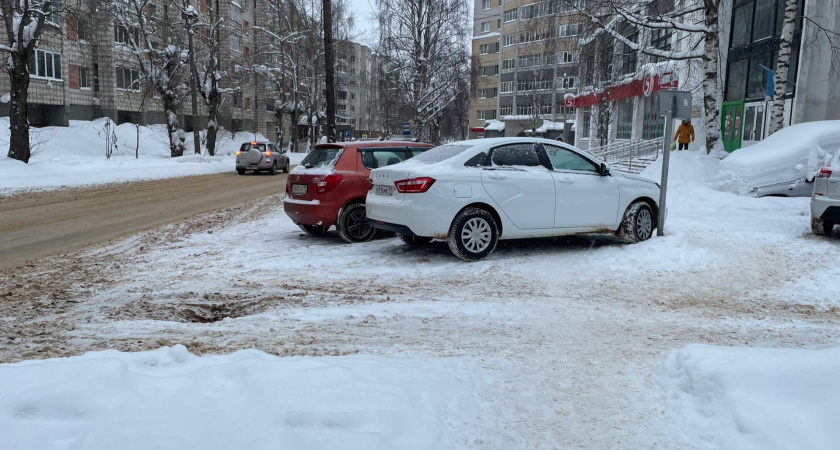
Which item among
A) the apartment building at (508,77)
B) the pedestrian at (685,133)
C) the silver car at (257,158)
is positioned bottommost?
the silver car at (257,158)

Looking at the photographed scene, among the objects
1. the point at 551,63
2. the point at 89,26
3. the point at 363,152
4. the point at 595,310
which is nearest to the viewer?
the point at 595,310

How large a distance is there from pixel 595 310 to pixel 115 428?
167 inches

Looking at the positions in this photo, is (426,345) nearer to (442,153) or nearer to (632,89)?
(442,153)

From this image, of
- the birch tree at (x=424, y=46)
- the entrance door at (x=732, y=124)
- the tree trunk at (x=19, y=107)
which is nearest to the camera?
the tree trunk at (x=19, y=107)

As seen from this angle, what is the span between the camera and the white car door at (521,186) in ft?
25.1

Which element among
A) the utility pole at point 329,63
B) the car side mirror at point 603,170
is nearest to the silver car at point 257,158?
the utility pole at point 329,63

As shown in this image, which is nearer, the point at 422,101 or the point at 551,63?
the point at 422,101

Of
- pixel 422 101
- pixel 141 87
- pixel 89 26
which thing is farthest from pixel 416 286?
pixel 141 87

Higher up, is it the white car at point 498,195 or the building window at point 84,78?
the building window at point 84,78

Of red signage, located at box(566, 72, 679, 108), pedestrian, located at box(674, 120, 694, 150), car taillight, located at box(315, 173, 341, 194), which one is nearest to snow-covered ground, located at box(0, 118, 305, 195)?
car taillight, located at box(315, 173, 341, 194)

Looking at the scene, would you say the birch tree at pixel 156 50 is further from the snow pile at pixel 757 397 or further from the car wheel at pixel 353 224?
the snow pile at pixel 757 397

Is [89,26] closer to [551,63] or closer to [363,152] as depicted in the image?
[363,152]

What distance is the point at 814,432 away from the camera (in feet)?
9.84

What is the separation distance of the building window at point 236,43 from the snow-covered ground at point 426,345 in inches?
2216
